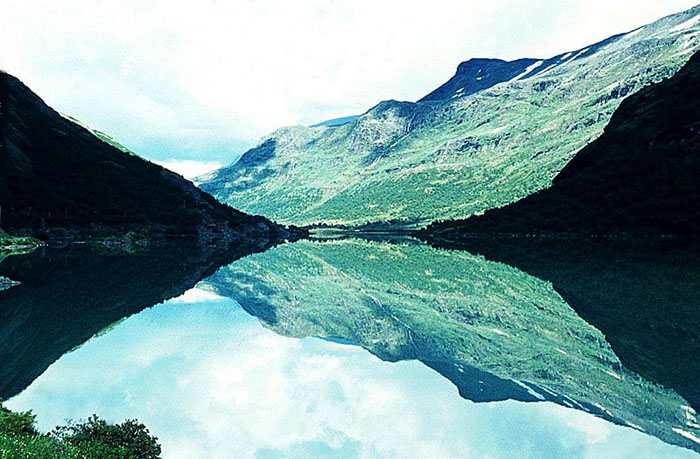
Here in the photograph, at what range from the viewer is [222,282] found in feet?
212

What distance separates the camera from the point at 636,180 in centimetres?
15238

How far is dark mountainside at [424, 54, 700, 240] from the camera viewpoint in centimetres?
13638

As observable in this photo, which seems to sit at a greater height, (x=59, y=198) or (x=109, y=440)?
(x=59, y=198)

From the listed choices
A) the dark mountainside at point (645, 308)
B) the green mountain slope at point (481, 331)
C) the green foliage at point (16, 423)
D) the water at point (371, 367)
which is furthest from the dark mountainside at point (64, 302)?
the dark mountainside at point (645, 308)

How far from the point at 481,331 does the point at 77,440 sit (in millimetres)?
27992

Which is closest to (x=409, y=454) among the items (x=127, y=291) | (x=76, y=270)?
(x=127, y=291)

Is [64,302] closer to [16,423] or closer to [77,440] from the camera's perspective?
[16,423]

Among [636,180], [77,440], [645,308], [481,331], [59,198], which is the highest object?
[59,198]

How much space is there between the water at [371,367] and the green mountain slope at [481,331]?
150 millimetres

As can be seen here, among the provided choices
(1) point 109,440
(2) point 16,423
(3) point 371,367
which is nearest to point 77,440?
(1) point 109,440

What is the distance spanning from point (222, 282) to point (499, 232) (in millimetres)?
142792

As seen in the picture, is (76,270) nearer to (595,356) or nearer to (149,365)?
(149,365)

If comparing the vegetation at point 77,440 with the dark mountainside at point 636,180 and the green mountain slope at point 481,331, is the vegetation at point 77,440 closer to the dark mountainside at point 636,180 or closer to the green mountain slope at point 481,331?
the green mountain slope at point 481,331

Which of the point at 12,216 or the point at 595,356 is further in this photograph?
the point at 12,216
